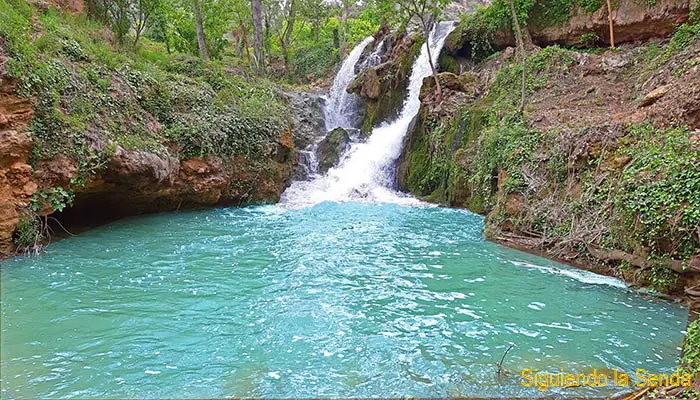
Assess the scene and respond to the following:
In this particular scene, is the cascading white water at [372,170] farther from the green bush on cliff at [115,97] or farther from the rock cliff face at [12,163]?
the rock cliff face at [12,163]

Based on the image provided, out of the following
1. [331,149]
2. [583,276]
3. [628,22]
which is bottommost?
[583,276]

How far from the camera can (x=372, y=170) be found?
1975 centimetres

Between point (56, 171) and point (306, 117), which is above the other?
point (306, 117)

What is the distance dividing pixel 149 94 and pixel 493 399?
12880mm

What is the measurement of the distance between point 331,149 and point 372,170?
2531mm

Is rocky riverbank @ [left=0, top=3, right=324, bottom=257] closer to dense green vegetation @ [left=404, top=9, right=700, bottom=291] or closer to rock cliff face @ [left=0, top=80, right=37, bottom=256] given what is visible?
rock cliff face @ [left=0, top=80, right=37, bottom=256]

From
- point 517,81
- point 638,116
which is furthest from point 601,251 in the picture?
point 517,81

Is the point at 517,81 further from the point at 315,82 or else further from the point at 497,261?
the point at 315,82

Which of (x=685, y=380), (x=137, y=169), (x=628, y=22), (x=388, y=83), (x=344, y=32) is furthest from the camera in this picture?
(x=344, y=32)

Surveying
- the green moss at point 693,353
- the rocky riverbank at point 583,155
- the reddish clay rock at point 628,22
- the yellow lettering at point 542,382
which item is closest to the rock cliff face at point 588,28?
the reddish clay rock at point 628,22

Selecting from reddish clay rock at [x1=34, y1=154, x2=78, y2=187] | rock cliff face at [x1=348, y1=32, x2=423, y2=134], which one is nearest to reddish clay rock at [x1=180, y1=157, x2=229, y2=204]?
reddish clay rock at [x1=34, y1=154, x2=78, y2=187]

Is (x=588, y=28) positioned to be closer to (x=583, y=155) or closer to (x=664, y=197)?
(x=583, y=155)

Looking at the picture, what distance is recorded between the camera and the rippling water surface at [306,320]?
15.0 feet

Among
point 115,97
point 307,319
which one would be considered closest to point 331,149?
point 115,97
